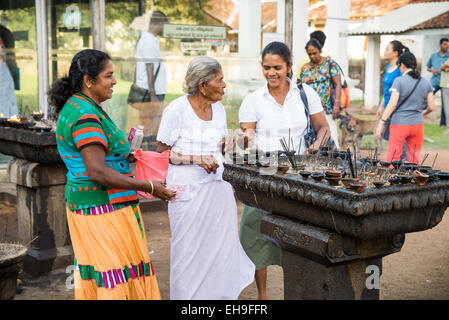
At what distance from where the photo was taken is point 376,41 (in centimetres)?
→ 2097

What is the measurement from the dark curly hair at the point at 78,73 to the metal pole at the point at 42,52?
4601 millimetres

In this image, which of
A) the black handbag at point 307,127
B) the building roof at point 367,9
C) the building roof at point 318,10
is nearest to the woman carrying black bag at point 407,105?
the building roof at point 318,10

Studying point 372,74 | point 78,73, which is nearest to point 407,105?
point 78,73

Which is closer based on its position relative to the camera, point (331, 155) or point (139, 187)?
point (139, 187)

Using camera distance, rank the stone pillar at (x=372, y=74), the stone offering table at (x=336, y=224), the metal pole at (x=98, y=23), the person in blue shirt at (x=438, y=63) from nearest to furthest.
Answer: the stone offering table at (x=336, y=224), the metal pole at (x=98, y=23), the person in blue shirt at (x=438, y=63), the stone pillar at (x=372, y=74)

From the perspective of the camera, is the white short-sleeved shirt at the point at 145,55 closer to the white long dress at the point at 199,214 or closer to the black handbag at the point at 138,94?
the black handbag at the point at 138,94

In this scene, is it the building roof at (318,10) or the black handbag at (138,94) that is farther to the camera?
the building roof at (318,10)

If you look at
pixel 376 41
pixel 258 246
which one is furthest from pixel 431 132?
pixel 258 246

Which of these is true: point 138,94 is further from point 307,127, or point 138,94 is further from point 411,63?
point 307,127

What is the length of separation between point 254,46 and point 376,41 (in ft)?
44.0

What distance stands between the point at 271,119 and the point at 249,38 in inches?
194

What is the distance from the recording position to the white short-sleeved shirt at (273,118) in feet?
13.7

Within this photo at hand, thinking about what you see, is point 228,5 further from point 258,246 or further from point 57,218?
point 258,246

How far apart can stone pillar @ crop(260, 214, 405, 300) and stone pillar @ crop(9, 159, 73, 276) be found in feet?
8.45
